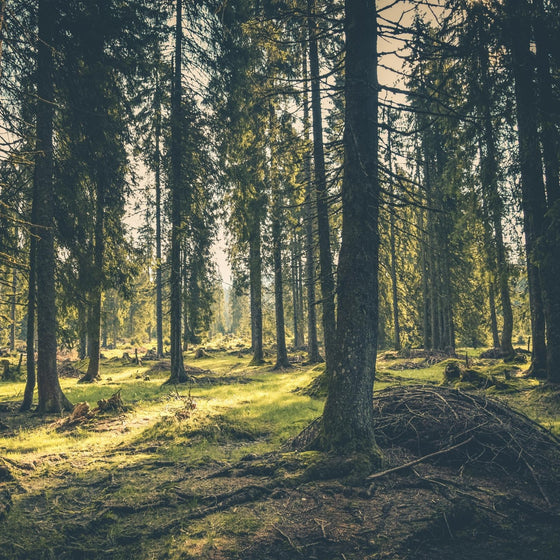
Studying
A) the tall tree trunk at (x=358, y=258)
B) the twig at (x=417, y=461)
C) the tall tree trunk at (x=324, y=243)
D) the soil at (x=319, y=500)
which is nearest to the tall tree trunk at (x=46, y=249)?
the soil at (x=319, y=500)

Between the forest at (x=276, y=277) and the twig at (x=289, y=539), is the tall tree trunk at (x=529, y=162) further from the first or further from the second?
the twig at (x=289, y=539)

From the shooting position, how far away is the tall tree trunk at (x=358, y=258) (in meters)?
5.54

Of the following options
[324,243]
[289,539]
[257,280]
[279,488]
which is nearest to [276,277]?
[257,280]

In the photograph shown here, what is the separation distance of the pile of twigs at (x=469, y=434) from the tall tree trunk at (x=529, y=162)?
4842mm

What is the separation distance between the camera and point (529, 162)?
10.0 meters

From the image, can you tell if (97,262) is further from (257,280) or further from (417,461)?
(417,461)

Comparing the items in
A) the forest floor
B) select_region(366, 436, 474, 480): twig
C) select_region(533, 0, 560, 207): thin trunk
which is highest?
select_region(533, 0, 560, 207): thin trunk

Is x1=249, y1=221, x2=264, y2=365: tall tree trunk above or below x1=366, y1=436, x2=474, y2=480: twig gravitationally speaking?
above

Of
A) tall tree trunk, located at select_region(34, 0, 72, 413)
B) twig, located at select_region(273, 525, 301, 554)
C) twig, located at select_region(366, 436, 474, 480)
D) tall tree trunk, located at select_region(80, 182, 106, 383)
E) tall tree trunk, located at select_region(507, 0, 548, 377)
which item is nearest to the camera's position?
twig, located at select_region(273, 525, 301, 554)

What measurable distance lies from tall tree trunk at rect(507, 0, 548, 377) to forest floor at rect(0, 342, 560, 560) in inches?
148

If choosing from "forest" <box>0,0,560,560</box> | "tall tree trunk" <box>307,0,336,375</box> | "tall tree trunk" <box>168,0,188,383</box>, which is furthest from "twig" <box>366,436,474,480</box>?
"tall tree trunk" <box>168,0,188,383</box>

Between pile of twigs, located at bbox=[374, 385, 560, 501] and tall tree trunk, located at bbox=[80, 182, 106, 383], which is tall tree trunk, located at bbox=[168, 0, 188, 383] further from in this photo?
pile of twigs, located at bbox=[374, 385, 560, 501]

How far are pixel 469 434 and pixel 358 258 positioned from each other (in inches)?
126

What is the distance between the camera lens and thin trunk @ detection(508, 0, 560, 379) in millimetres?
8969
